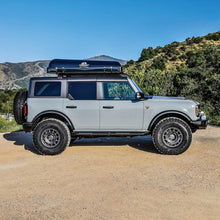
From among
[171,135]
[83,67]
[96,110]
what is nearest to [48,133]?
[96,110]

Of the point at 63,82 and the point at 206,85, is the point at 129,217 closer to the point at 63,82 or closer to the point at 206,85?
the point at 63,82

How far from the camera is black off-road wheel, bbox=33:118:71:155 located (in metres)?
5.32

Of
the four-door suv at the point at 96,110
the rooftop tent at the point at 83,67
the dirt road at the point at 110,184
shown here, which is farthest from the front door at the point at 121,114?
the dirt road at the point at 110,184

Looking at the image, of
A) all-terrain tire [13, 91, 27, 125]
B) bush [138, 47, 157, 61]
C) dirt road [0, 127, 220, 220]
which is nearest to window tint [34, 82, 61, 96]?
all-terrain tire [13, 91, 27, 125]

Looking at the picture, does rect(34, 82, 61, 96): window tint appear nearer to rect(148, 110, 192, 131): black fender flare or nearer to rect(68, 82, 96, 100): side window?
rect(68, 82, 96, 100): side window

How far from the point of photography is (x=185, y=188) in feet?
11.2

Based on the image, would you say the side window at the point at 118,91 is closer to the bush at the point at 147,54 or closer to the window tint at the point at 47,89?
the window tint at the point at 47,89

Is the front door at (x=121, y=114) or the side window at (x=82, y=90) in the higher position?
the side window at (x=82, y=90)

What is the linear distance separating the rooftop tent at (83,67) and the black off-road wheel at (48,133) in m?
1.26

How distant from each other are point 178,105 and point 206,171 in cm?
171

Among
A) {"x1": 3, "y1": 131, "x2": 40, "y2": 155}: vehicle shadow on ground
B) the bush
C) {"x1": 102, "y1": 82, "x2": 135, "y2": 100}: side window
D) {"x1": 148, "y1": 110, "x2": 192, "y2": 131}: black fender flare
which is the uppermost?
the bush

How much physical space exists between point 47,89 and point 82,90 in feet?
2.86

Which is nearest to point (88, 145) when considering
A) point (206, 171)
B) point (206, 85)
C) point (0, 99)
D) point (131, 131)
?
point (131, 131)

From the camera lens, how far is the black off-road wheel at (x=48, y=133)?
17.5 feet
